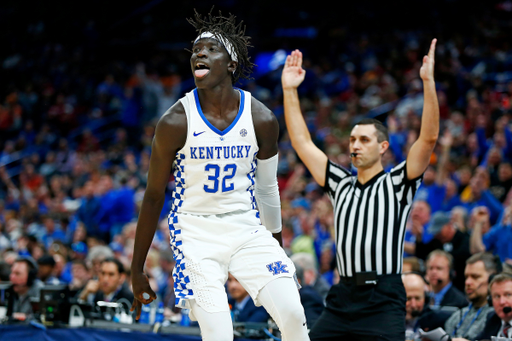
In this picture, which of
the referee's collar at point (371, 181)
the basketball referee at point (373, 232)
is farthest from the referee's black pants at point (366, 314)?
the referee's collar at point (371, 181)

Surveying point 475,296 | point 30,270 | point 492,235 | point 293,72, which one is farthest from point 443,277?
point 30,270

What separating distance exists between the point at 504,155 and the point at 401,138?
1753 millimetres

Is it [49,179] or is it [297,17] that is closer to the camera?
[49,179]

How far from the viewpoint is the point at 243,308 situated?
5.11m

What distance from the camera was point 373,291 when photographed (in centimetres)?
353

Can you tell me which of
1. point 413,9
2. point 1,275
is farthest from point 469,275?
point 413,9

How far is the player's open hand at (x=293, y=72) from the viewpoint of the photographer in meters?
4.06

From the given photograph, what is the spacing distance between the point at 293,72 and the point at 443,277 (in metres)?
2.23

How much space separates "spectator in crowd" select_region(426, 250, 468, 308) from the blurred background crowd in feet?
0.21

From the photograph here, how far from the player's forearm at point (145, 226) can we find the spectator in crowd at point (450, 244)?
3566mm

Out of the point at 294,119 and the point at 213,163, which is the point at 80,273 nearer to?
the point at 294,119

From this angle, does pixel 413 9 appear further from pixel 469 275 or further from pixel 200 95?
pixel 200 95

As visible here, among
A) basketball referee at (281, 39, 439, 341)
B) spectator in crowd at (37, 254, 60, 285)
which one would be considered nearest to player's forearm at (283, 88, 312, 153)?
basketball referee at (281, 39, 439, 341)

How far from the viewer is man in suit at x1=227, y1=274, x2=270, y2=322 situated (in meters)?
4.91
